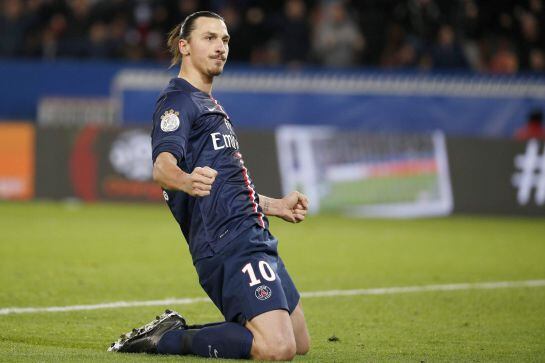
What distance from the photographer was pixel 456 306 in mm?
9125

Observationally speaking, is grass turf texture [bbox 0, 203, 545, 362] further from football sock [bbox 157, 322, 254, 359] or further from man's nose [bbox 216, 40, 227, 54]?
man's nose [bbox 216, 40, 227, 54]

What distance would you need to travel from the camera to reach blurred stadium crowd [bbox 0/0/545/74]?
20.7 meters

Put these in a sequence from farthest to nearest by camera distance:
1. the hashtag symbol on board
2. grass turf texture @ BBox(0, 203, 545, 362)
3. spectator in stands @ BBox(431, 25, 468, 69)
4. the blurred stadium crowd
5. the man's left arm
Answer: the blurred stadium crowd, spectator in stands @ BBox(431, 25, 468, 69), the hashtag symbol on board, grass turf texture @ BBox(0, 203, 545, 362), the man's left arm

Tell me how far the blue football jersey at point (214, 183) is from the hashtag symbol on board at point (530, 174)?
11.2 meters

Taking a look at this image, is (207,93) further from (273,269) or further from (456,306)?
(456,306)

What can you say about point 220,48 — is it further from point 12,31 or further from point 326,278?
point 12,31

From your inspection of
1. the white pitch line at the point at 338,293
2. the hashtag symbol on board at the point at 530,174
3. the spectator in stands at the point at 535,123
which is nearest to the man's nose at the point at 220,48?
the white pitch line at the point at 338,293

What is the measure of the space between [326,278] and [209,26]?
4.55 meters

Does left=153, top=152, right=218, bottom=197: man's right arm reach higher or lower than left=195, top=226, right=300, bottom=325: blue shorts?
higher

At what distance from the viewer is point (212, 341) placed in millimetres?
6406

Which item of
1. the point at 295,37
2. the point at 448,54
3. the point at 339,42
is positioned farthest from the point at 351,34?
the point at 448,54

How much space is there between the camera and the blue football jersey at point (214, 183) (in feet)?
21.1

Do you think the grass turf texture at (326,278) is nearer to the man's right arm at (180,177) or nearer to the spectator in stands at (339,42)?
the man's right arm at (180,177)

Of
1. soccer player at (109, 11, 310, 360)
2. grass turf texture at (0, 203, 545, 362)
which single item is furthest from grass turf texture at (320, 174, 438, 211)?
soccer player at (109, 11, 310, 360)
